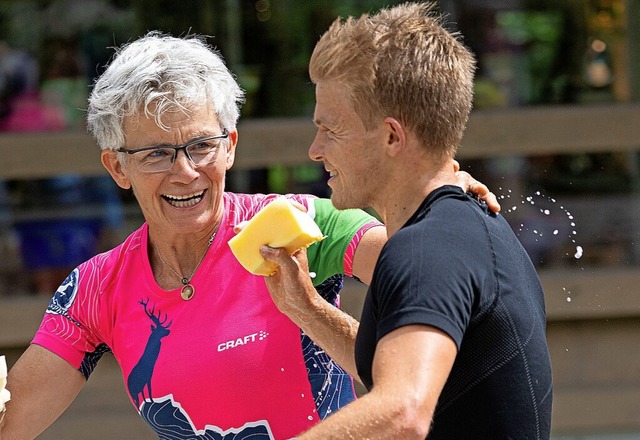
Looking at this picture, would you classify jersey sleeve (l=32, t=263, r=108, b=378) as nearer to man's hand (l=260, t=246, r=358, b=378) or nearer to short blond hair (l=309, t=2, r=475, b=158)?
man's hand (l=260, t=246, r=358, b=378)

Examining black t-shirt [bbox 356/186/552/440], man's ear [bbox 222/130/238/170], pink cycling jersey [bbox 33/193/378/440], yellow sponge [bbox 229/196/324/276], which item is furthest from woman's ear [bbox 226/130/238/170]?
black t-shirt [bbox 356/186/552/440]

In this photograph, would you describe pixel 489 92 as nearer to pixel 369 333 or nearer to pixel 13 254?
pixel 13 254

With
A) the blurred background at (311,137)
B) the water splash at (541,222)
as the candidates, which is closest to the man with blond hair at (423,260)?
the water splash at (541,222)

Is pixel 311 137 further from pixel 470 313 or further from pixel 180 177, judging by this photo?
pixel 470 313

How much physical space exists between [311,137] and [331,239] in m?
3.96

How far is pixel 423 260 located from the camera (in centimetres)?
182

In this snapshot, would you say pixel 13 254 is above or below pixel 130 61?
below

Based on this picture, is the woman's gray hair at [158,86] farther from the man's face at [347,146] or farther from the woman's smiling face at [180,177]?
the man's face at [347,146]

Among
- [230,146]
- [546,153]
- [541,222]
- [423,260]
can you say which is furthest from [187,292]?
[546,153]

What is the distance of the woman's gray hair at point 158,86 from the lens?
2.76 m

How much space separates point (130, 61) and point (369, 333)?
1173 millimetres

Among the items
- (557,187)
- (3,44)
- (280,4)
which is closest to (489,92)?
(557,187)

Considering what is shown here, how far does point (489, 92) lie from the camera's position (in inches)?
272

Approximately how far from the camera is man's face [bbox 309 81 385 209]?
207cm
